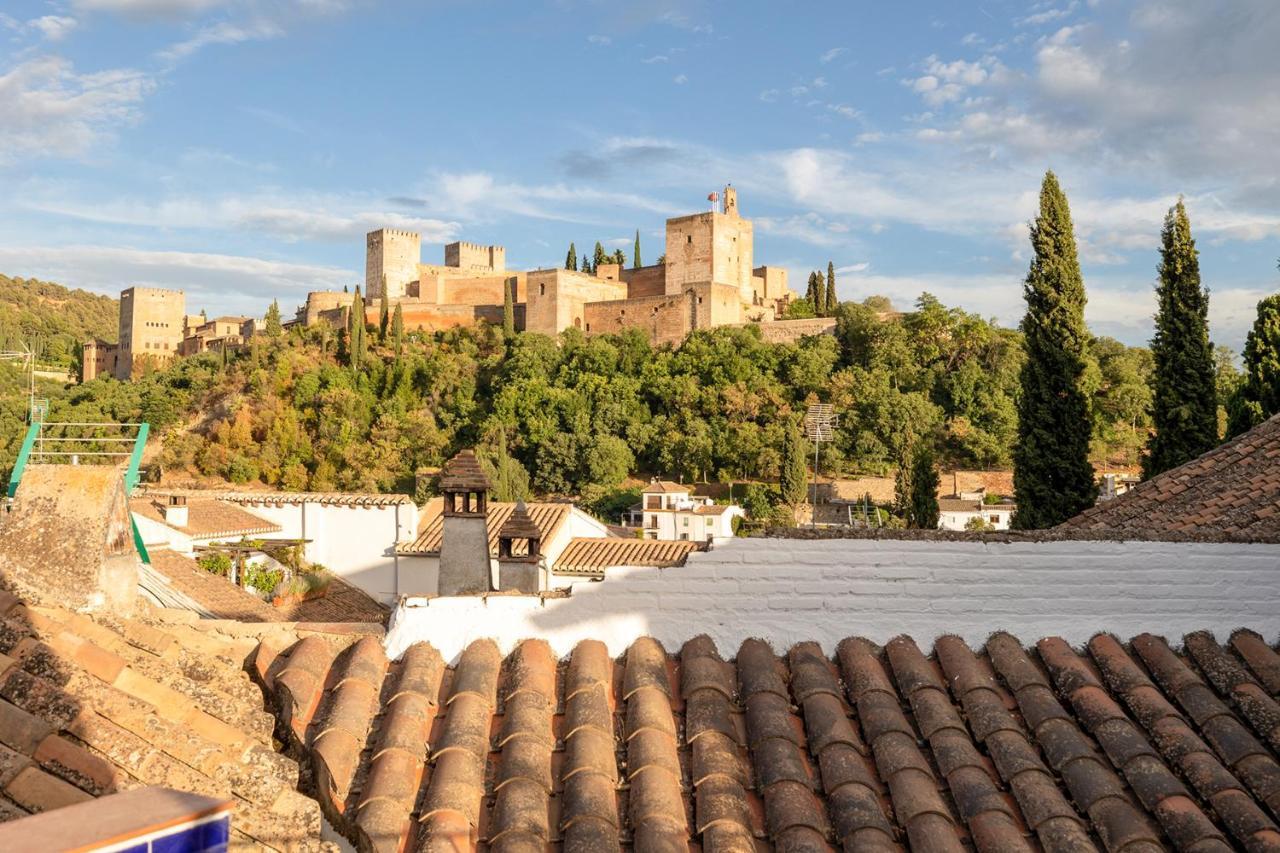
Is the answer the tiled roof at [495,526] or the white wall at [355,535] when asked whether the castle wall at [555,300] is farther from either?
the tiled roof at [495,526]

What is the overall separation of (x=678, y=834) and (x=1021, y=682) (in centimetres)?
157

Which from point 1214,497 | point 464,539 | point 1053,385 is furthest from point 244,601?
point 1053,385

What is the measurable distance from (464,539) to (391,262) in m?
63.2

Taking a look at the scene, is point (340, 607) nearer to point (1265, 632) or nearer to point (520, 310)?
point (1265, 632)

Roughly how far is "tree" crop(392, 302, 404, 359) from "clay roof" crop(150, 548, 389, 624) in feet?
122

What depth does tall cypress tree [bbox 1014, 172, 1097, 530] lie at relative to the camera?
17250mm

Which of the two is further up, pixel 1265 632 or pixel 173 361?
pixel 173 361

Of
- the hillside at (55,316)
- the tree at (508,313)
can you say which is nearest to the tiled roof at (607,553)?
the tree at (508,313)

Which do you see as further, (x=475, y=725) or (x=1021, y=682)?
(x=1021, y=682)

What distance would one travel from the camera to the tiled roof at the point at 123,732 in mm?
2016

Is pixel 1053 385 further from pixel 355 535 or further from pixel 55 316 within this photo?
pixel 55 316

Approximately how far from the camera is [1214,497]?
8133mm

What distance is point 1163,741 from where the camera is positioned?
3.34 metres

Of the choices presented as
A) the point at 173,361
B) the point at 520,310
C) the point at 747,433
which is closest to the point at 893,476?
the point at 747,433
